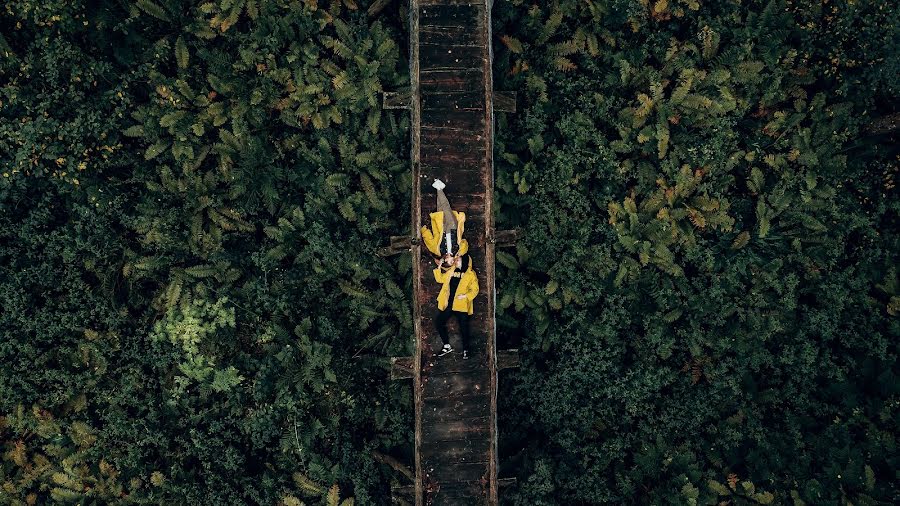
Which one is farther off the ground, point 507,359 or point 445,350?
point 445,350

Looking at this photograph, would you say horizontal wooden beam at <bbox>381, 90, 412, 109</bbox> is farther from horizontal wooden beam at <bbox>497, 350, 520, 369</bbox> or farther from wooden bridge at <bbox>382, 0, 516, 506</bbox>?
horizontal wooden beam at <bbox>497, 350, 520, 369</bbox>

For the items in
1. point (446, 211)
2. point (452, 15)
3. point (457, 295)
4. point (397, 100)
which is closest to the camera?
point (457, 295)

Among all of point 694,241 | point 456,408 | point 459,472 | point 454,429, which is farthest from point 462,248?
point 694,241

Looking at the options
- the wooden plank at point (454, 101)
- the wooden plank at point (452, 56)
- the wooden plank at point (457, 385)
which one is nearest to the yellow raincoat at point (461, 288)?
the wooden plank at point (457, 385)

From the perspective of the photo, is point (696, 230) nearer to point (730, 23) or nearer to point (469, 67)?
point (730, 23)

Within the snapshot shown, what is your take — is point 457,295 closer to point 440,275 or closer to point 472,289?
point 472,289

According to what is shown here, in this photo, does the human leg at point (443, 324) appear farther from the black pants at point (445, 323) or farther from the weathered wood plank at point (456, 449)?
the weathered wood plank at point (456, 449)

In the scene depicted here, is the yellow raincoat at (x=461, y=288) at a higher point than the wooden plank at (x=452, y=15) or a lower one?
lower
